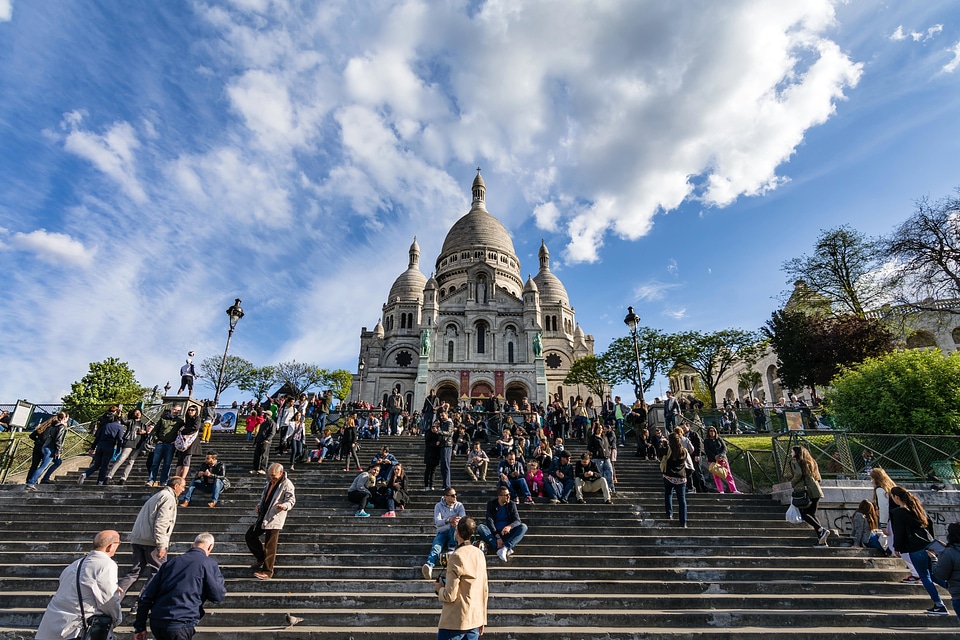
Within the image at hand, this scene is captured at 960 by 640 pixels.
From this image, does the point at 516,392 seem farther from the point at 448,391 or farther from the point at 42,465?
the point at 42,465

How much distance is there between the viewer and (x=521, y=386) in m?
37.2

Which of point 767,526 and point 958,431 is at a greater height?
point 958,431

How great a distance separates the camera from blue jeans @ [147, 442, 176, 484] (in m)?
9.45

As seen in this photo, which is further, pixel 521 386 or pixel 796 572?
pixel 521 386

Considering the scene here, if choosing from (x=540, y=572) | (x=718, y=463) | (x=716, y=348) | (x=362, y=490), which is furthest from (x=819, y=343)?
(x=362, y=490)

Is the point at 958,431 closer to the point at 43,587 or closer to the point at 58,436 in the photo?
the point at 43,587

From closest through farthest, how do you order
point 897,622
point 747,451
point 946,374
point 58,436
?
point 897,622
point 58,436
point 747,451
point 946,374

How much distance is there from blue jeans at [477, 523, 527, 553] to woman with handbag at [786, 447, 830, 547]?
184 inches

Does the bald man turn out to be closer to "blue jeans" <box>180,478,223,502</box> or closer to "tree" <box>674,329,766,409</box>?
"blue jeans" <box>180,478,223,502</box>

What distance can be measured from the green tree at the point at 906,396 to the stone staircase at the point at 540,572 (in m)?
5.57

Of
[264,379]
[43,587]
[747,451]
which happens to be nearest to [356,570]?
[43,587]

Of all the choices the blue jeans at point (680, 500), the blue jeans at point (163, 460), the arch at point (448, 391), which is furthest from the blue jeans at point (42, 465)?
the arch at point (448, 391)

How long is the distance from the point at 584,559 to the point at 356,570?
3.21 meters

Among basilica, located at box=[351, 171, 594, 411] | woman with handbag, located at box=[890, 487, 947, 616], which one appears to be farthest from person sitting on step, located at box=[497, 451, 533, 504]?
basilica, located at box=[351, 171, 594, 411]
